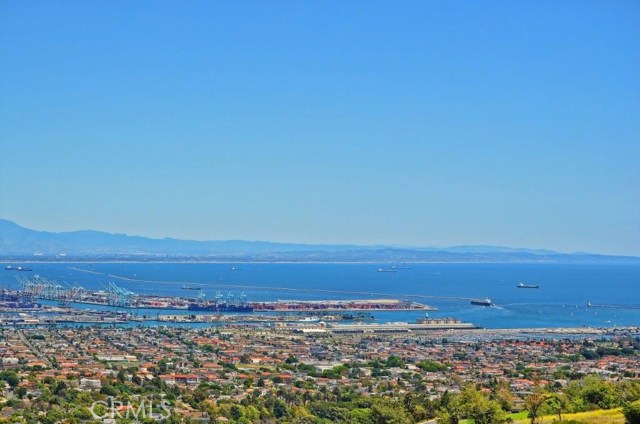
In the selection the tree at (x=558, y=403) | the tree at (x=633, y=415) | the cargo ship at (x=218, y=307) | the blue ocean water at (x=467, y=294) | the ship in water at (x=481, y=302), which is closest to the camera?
the tree at (x=633, y=415)

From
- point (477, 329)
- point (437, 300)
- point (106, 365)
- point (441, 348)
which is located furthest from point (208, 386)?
point (437, 300)

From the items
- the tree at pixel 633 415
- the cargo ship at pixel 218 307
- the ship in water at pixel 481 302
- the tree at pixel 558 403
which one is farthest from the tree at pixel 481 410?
the ship in water at pixel 481 302

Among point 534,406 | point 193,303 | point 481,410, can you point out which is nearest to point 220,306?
point 193,303

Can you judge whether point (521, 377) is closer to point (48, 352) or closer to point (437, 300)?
point (48, 352)

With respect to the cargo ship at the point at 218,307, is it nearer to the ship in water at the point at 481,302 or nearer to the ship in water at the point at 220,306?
the ship in water at the point at 220,306

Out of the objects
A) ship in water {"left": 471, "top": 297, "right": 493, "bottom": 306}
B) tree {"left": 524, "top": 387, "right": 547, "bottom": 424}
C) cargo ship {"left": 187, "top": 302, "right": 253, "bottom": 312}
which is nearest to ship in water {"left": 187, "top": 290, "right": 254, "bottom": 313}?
cargo ship {"left": 187, "top": 302, "right": 253, "bottom": 312}

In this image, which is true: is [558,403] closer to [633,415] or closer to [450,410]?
[450,410]

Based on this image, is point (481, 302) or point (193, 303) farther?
point (481, 302)

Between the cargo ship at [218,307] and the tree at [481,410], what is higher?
the tree at [481,410]
